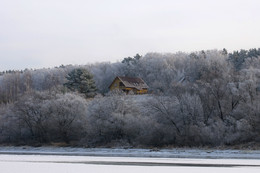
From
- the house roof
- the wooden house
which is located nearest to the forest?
the wooden house

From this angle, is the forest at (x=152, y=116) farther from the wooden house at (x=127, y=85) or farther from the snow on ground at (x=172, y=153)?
the wooden house at (x=127, y=85)

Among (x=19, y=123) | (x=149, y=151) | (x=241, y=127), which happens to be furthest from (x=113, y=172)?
(x=19, y=123)

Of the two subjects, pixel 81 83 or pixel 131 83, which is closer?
pixel 81 83

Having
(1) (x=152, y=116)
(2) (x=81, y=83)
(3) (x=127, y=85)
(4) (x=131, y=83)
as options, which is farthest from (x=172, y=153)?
(4) (x=131, y=83)

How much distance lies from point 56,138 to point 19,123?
7.26 metres

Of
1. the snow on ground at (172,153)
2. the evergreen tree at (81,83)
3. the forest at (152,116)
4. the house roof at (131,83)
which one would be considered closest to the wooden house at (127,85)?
the house roof at (131,83)

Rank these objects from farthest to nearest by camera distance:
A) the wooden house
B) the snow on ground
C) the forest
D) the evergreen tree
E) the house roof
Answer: the house roof < the wooden house < the evergreen tree < the forest < the snow on ground

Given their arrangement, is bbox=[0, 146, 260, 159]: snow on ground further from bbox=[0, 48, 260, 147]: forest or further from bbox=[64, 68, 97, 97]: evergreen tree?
bbox=[64, 68, 97, 97]: evergreen tree

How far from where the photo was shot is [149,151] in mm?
42406

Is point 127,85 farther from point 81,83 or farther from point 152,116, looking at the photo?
point 152,116

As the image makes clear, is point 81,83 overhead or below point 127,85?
overhead

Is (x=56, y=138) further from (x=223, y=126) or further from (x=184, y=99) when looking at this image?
(x=223, y=126)

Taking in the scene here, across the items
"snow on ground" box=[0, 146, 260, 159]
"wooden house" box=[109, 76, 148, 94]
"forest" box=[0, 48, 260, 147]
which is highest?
"wooden house" box=[109, 76, 148, 94]

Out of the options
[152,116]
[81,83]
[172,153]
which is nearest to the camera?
[172,153]
